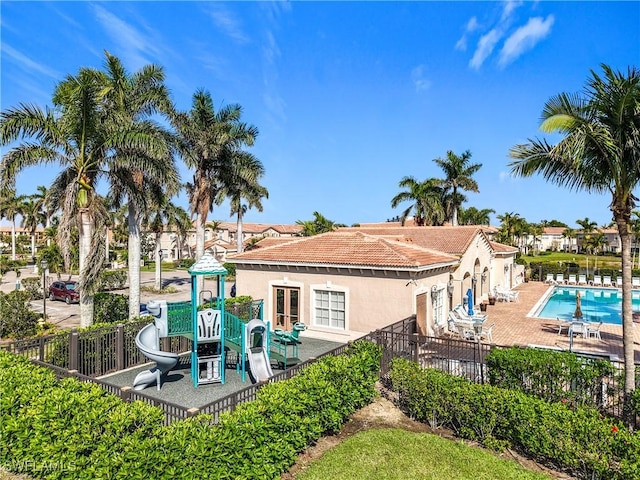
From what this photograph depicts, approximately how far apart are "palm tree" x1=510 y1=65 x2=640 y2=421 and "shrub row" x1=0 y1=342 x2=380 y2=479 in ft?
23.3

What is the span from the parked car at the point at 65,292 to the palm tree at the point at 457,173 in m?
33.0

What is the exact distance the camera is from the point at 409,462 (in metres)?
7.12

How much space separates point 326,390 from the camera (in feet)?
25.8

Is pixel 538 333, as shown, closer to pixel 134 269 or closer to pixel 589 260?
pixel 134 269

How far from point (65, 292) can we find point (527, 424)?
99.4 ft

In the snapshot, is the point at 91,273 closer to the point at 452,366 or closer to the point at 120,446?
the point at 120,446

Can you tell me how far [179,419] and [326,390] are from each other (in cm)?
286

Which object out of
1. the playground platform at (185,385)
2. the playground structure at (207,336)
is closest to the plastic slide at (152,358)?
the playground structure at (207,336)

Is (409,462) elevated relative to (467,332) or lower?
lower

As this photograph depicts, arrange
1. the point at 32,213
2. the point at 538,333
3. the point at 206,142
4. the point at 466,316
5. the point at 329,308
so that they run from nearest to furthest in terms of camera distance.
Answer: the point at 329,308 → the point at 466,316 → the point at 538,333 → the point at 206,142 → the point at 32,213

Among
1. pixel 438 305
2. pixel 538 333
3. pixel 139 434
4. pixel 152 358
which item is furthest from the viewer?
pixel 538 333

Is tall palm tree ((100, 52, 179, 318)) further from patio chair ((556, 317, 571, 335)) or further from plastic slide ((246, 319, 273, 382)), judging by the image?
patio chair ((556, 317, 571, 335))

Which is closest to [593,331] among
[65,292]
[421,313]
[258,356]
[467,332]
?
[467,332]

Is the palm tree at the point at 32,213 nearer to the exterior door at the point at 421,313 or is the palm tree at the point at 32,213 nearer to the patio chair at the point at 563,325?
the exterior door at the point at 421,313
